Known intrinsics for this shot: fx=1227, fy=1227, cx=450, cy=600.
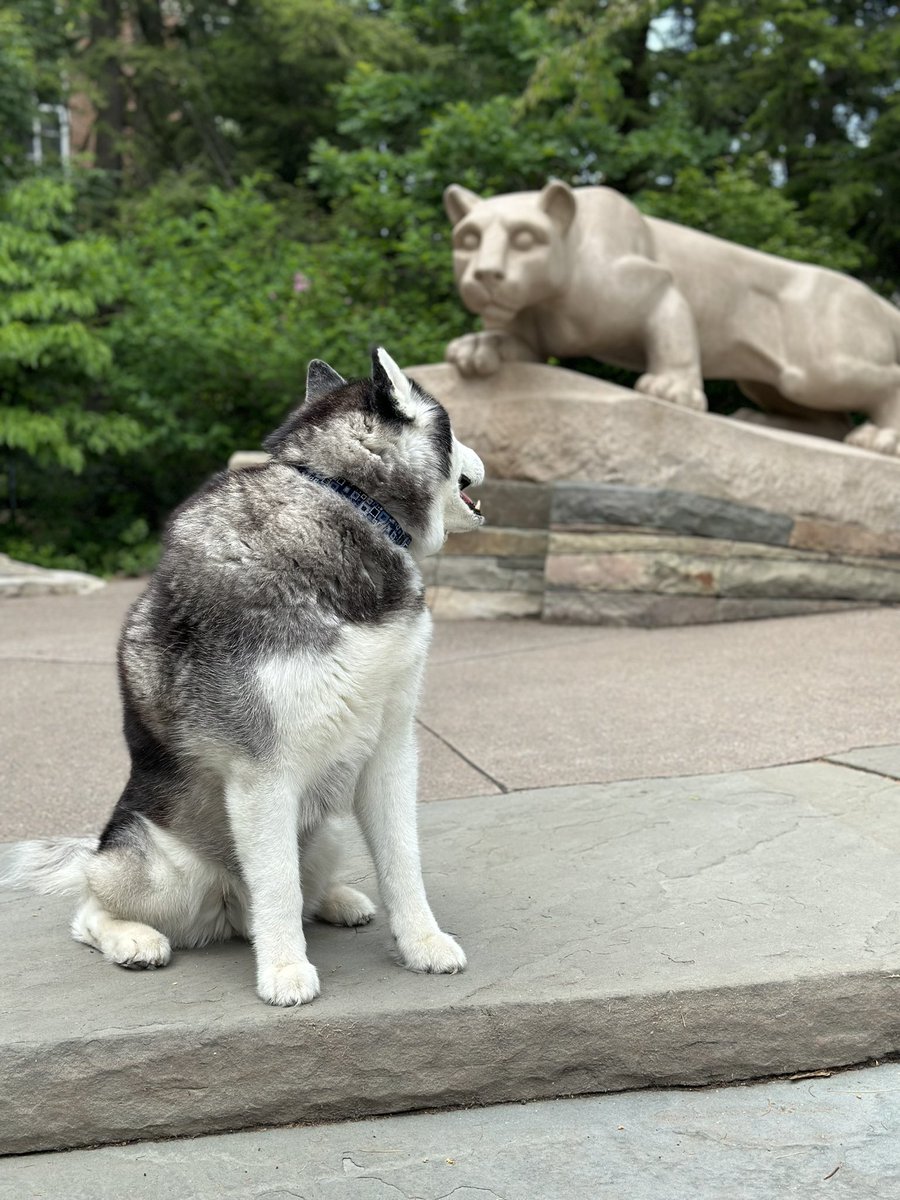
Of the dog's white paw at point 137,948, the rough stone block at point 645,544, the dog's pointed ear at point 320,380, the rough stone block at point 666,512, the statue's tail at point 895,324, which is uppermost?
the dog's pointed ear at point 320,380

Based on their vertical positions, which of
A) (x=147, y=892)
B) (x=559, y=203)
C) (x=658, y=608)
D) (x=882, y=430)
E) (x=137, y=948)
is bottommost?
(x=658, y=608)

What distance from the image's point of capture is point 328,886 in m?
2.93

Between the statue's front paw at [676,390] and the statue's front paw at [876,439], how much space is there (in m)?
1.22

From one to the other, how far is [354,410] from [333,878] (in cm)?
111

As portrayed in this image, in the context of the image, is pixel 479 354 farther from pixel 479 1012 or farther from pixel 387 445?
pixel 479 1012

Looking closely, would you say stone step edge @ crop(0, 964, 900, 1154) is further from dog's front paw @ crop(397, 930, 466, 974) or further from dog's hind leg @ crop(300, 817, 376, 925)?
dog's hind leg @ crop(300, 817, 376, 925)

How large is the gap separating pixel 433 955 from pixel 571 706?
2814 mm

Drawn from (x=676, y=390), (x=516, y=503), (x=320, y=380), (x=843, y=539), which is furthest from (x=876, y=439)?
(x=320, y=380)

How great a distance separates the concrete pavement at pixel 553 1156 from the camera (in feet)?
7.02

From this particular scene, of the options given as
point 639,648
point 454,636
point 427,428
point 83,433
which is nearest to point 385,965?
point 427,428

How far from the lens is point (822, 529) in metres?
7.33

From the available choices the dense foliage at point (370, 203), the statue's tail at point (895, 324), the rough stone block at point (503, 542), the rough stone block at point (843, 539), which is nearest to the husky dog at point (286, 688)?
the rough stone block at point (503, 542)

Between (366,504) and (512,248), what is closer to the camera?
(366,504)

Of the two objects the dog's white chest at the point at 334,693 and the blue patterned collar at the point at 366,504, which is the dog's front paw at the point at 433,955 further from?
the blue patterned collar at the point at 366,504
